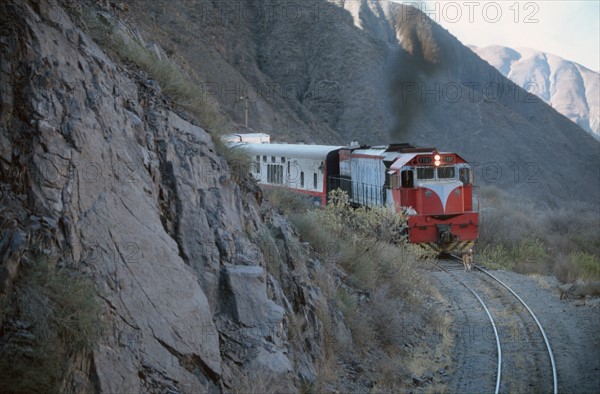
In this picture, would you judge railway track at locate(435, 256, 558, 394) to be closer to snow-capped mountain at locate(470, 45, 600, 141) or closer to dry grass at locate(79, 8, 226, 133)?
dry grass at locate(79, 8, 226, 133)

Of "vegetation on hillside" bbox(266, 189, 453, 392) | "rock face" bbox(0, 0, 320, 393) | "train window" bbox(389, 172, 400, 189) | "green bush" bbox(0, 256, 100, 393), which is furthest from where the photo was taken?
"train window" bbox(389, 172, 400, 189)

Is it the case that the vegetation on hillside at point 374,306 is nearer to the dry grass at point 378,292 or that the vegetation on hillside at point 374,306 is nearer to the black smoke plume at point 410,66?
the dry grass at point 378,292

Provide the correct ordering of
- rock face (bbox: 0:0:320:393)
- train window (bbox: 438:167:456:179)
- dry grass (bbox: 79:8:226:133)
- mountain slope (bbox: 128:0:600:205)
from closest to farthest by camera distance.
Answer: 1. rock face (bbox: 0:0:320:393)
2. dry grass (bbox: 79:8:226:133)
3. train window (bbox: 438:167:456:179)
4. mountain slope (bbox: 128:0:600:205)

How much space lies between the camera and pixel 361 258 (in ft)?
47.1

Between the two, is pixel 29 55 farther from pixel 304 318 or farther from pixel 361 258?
pixel 361 258

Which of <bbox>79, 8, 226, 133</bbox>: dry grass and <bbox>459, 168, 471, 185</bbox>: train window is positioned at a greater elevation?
<bbox>79, 8, 226, 133</bbox>: dry grass

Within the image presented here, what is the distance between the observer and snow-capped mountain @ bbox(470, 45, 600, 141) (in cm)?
12825

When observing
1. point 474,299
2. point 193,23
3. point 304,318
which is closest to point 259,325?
point 304,318

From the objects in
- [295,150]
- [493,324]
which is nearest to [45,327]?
[493,324]

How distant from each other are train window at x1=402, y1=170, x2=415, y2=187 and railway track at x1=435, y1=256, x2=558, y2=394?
11.4 feet

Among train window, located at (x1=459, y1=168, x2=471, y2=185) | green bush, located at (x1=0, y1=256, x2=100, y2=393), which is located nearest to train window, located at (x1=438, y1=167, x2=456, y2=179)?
train window, located at (x1=459, y1=168, x2=471, y2=185)

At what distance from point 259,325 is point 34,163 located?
332 centimetres

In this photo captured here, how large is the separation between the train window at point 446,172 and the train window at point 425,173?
354 mm

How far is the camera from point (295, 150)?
27.1 metres
